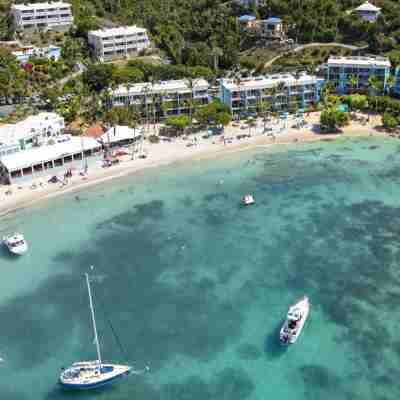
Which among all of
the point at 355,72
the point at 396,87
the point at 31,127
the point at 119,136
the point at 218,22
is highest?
the point at 218,22

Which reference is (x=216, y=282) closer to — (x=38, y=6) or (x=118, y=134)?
(x=118, y=134)

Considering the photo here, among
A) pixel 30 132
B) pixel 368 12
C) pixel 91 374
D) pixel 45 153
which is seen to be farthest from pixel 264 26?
pixel 91 374

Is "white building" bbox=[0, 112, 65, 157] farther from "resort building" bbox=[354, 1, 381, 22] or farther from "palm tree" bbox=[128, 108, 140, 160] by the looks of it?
"resort building" bbox=[354, 1, 381, 22]

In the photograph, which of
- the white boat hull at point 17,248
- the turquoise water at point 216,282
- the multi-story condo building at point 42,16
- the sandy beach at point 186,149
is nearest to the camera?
the turquoise water at point 216,282

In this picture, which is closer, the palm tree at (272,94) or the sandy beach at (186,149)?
the sandy beach at (186,149)

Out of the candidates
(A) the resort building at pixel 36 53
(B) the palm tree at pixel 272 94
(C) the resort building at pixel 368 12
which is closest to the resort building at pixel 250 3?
(C) the resort building at pixel 368 12

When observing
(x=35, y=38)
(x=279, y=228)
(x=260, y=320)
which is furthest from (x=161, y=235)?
(x=35, y=38)

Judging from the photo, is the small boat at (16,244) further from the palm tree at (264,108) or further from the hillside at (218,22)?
the hillside at (218,22)
